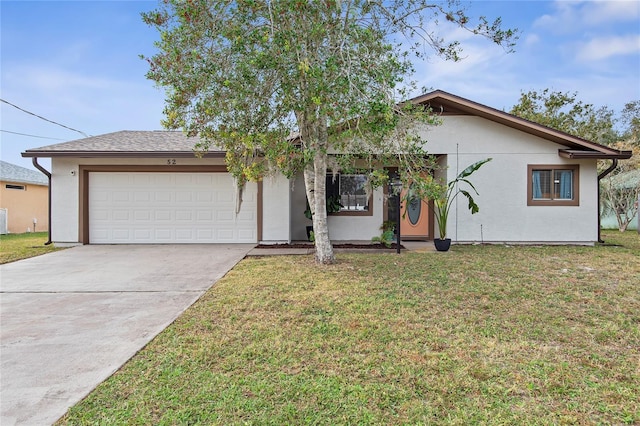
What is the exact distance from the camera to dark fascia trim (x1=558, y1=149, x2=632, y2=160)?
9708 mm

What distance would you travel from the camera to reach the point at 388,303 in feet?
15.8

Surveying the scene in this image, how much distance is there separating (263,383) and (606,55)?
22.4 metres

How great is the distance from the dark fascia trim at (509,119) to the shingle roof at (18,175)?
18714mm

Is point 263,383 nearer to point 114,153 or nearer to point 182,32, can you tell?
point 182,32

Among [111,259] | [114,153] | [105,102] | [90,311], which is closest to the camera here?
[90,311]

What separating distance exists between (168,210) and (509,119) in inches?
422

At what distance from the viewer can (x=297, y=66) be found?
5953 millimetres

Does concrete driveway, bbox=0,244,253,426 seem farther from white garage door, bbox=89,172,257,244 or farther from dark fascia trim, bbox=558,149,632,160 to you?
dark fascia trim, bbox=558,149,632,160

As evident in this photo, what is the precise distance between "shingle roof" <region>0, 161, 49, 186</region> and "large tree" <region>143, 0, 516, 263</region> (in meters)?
15.3

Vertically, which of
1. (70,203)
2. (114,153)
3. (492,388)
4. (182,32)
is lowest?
(492,388)

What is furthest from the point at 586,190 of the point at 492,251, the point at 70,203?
the point at 70,203

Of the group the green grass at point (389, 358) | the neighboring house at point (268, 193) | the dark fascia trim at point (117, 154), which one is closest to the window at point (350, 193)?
the neighboring house at point (268, 193)

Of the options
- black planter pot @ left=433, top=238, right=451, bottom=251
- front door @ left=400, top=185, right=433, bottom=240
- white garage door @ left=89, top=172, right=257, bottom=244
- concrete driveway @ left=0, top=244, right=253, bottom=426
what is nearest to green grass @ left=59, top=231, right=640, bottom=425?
concrete driveway @ left=0, top=244, right=253, bottom=426

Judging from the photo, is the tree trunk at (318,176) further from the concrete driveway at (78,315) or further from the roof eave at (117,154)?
the roof eave at (117,154)
